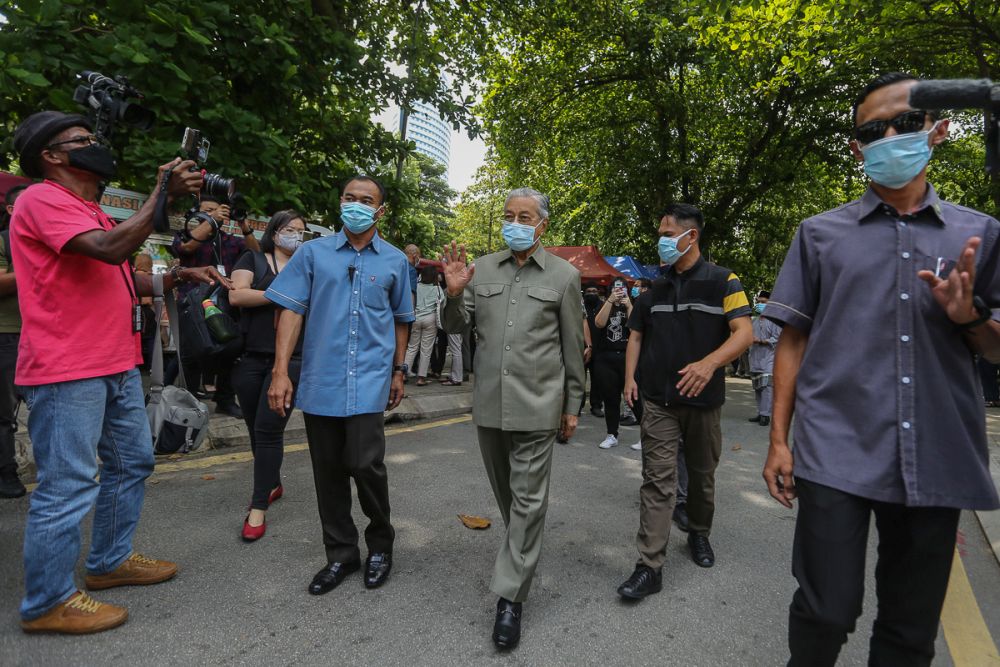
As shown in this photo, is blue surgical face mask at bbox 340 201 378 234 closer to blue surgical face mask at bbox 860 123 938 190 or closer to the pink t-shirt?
the pink t-shirt

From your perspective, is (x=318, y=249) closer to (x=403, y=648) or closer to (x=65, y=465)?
(x=65, y=465)

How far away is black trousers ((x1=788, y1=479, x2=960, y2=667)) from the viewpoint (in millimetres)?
1649

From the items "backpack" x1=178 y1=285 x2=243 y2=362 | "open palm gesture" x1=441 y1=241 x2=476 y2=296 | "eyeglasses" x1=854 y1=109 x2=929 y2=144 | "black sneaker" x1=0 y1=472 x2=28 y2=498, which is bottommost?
"black sneaker" x1=0 y1=472 x2=28 y2=498

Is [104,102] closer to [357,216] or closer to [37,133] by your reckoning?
[37,133]

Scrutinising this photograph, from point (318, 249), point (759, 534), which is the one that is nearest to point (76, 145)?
point (318, 249)

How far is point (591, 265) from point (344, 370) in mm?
13679

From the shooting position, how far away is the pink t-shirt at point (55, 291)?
89.6 inches

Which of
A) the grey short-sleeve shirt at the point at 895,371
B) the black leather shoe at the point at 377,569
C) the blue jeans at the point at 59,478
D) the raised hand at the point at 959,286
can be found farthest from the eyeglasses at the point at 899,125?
the blue jeans at the point at 59,478

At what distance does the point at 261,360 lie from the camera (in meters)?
3.71

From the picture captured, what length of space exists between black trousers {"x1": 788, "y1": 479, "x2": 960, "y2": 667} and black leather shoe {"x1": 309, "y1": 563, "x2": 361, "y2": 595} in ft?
6.52

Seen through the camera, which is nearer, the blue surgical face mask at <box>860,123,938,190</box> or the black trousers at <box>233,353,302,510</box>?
the blue surgical face mask at <box>860,123,938,190</box>

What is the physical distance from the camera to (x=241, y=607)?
2.63 metres

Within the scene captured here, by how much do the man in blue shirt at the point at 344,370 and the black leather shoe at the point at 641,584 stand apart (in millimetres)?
1163

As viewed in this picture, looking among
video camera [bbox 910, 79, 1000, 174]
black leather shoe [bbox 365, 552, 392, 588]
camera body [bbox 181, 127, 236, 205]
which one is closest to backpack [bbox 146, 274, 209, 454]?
camera body [bbox 181, 127, 236, 205]
